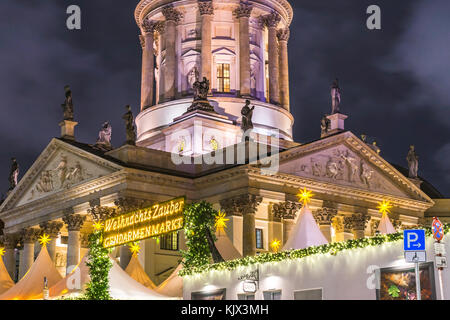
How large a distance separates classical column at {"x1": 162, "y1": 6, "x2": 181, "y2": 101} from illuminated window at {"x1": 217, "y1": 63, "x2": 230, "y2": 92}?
3.65 metres

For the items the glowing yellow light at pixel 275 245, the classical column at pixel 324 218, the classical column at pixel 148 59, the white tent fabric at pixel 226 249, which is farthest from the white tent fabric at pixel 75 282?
the classical column at pixel 148 59

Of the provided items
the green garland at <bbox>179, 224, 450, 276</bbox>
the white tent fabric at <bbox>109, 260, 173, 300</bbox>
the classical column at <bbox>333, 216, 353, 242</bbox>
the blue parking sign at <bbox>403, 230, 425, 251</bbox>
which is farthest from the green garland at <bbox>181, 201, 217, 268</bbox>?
the classical column at <bbox>333, 216, 353, 242</bbox>

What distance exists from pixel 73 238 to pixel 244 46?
2218 cm

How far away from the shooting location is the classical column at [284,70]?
6850cm

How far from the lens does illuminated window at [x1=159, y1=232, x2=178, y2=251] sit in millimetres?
51750

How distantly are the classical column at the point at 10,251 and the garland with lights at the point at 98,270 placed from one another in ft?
95.2

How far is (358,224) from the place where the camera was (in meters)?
54.3

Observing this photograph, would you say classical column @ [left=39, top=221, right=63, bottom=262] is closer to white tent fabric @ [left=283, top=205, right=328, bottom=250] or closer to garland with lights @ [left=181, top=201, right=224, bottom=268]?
white tent fabric @ [left=283, top=205, right=328, bottom=250]

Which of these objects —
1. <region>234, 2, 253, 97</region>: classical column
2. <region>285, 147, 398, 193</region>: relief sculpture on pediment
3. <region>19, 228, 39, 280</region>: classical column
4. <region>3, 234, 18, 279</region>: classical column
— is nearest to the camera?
<region>285, 147, 398, 193</region>: relief sculpture on pediment
